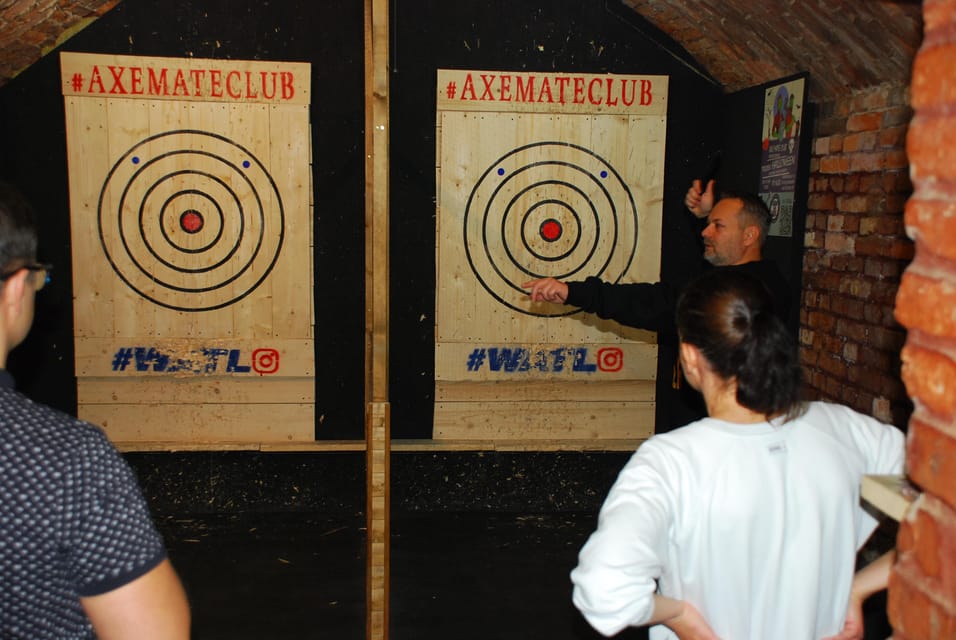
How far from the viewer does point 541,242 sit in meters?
3.76

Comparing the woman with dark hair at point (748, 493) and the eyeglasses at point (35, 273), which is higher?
the eyeglasses at point (35, 273)

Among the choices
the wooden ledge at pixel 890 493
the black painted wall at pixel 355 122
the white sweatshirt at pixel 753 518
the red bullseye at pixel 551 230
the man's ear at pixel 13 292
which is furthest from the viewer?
the red bullseye at pixel 551 230

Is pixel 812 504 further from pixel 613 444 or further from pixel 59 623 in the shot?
pixel 613 444

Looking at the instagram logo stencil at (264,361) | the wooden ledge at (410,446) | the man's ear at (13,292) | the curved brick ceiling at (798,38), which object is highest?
the curved brick ceiling at (798,38)

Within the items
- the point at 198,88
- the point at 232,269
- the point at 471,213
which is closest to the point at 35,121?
the point at 198,88

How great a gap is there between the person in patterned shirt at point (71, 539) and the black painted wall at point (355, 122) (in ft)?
8.71

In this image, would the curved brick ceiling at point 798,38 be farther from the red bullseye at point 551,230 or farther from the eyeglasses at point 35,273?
the eyeglasses at point 35,273

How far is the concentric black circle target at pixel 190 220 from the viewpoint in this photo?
3568 mm

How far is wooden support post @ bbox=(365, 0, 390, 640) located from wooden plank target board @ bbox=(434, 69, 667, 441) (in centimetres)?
130

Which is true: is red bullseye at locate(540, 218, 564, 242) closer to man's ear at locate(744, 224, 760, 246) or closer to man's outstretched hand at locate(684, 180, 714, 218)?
man's outstretched hand at locate(684, 180, 714, 218)

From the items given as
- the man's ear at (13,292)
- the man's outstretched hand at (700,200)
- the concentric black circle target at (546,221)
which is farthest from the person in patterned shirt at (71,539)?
the concentric black circle target at (546,221)

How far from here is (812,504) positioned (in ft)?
4.17

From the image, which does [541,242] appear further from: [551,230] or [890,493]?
[890,493]

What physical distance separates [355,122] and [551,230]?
0.91m
